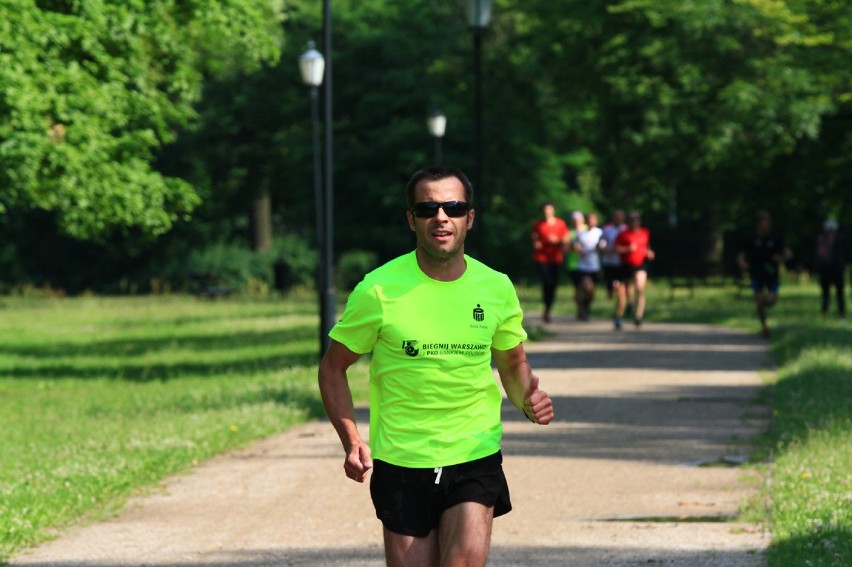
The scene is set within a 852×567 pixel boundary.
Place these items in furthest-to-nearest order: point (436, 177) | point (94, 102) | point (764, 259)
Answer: point (764, 259) → point (94, 102) → point (436, 177)

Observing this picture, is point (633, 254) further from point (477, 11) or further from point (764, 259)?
point (477, 11)

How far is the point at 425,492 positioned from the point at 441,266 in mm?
718

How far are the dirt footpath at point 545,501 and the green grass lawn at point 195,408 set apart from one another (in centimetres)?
27

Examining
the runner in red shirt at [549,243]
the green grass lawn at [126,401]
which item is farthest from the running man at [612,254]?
the green grass lawn at [126,401]

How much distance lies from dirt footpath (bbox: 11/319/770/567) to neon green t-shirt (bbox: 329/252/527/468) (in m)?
2.89

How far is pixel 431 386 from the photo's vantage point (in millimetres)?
5414

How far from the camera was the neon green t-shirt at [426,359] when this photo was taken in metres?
5.42

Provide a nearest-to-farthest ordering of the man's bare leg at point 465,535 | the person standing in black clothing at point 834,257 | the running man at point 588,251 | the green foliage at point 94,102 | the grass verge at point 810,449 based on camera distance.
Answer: the man's bare leg at point 465,535, the grass verge at point 810,449, the green foliage at point 94,102, the running man at point 588,251, the person standing in black clothing at point 834,257

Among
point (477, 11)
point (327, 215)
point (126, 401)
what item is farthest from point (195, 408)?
point (477, 11)

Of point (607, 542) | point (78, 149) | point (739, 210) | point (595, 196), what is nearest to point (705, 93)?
point (739, 210)

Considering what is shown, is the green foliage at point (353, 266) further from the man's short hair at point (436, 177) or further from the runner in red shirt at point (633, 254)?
the man's short hair at point (436, 177)

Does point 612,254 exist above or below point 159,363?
above

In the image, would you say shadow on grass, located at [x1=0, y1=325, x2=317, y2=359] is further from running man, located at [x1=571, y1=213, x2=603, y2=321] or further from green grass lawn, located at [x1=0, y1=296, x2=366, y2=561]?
running man, located at [x1=571, y1=213, x2=603, y2=321]

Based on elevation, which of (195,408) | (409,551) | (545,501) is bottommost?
(195,408)
